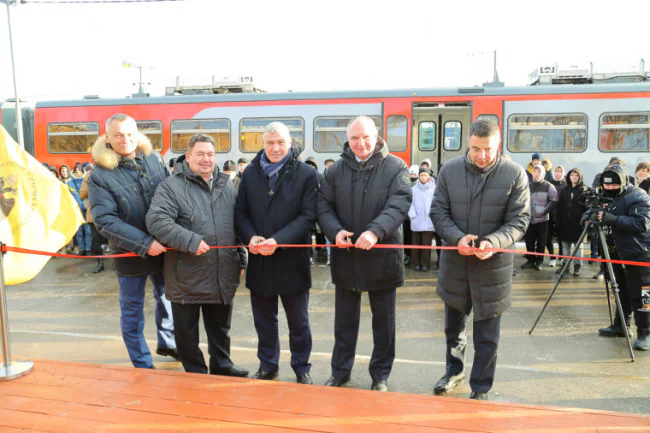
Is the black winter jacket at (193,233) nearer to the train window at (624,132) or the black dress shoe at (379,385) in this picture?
the black dress shoe at (379,385)

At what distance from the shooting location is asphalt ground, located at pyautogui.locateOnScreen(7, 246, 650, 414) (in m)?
4.10

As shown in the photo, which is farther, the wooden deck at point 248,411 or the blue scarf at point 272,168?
the blue scarf at point 272,168

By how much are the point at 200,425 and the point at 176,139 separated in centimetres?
1118

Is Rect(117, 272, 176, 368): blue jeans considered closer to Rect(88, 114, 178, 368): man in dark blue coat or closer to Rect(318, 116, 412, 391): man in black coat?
Rect(88, 114, 178, 368): man in dark blue coat

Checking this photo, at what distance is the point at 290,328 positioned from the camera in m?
4.21

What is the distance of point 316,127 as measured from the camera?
1212 cm

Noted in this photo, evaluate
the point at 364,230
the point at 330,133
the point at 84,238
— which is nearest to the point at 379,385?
the point at 364,230

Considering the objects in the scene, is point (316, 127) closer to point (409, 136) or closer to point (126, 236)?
point (409, 136)

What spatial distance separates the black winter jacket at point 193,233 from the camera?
3.84m

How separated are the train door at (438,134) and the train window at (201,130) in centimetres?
498

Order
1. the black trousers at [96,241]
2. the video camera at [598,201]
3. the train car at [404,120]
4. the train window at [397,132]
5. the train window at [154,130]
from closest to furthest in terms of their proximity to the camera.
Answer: the video camera at [598,201], the black trousers at [96,241], the train car at [404,120], the train window at [397,132], the train window at [154,130]

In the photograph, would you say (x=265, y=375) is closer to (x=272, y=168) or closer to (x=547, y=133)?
(x=272, y=168)

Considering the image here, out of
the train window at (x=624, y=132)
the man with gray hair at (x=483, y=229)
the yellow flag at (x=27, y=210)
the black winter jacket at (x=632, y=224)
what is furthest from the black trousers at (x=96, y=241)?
the train window at (x=624, y=132)

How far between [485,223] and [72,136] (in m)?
13.1
